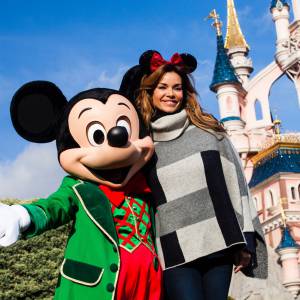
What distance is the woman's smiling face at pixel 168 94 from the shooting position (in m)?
4.43

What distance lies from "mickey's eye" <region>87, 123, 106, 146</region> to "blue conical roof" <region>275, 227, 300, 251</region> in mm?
19770

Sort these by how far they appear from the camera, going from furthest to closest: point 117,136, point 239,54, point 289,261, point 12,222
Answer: point 239,54, point 289,261, point 117,136, point 12,222

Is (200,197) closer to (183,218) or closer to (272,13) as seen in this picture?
(183,218)

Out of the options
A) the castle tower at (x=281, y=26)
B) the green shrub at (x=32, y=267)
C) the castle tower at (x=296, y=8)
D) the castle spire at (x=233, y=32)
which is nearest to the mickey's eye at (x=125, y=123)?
the green shrub at (x=32, y=267)

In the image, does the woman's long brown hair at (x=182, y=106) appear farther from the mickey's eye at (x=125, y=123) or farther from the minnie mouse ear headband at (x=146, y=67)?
the mickey's eye at (x=125, y=123)

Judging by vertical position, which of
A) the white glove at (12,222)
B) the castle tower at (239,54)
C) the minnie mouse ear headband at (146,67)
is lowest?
the white glove at (12,222)

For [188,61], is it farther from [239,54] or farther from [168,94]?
[239,54]

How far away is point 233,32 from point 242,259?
28556mm

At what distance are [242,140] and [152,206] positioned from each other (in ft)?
78.7

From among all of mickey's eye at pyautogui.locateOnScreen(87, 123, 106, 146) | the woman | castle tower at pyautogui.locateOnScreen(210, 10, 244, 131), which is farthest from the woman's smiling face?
castle tower at pyautogui.locateOnScreen(210, 10, 244, 131)

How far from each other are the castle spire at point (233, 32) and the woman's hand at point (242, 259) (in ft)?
90.6

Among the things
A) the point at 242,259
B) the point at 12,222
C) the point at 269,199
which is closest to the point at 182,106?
the point at 242,259

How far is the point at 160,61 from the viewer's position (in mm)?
4496

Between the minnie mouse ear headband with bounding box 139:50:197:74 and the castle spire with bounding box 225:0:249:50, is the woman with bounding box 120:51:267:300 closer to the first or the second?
the minnie mouse ear headband with bounding box 139:50:197:74
